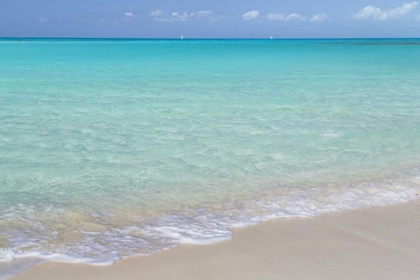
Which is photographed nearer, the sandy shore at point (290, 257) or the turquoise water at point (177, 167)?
the sandy shore at point (290, 257)

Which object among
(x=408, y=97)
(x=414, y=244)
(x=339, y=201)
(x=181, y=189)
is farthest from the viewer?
(x=408, y=97)

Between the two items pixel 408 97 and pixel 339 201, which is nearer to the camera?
pixel 339 201

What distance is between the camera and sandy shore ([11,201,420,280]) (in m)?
3.49

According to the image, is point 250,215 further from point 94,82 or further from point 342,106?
point 94,82

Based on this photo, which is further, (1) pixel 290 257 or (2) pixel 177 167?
(2) pixel 177 167

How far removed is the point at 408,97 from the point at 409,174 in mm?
7812

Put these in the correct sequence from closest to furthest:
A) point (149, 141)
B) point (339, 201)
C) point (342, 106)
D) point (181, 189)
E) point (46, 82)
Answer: point (339, 201) → point (181, 189) → point (149, 141) → point (342, 106) → point (46, 82)

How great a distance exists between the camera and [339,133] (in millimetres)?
8406

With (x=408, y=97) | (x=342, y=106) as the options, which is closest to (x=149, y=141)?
(x=342, y=106)

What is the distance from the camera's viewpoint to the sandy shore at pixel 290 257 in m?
3.49

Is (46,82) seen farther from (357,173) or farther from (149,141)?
(357,173)

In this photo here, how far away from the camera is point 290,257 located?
3779mm

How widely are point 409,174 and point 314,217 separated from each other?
7.10 ft

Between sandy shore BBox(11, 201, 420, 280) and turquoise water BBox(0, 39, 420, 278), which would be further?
turquoise water BBox(0, 39, 420, 278)
